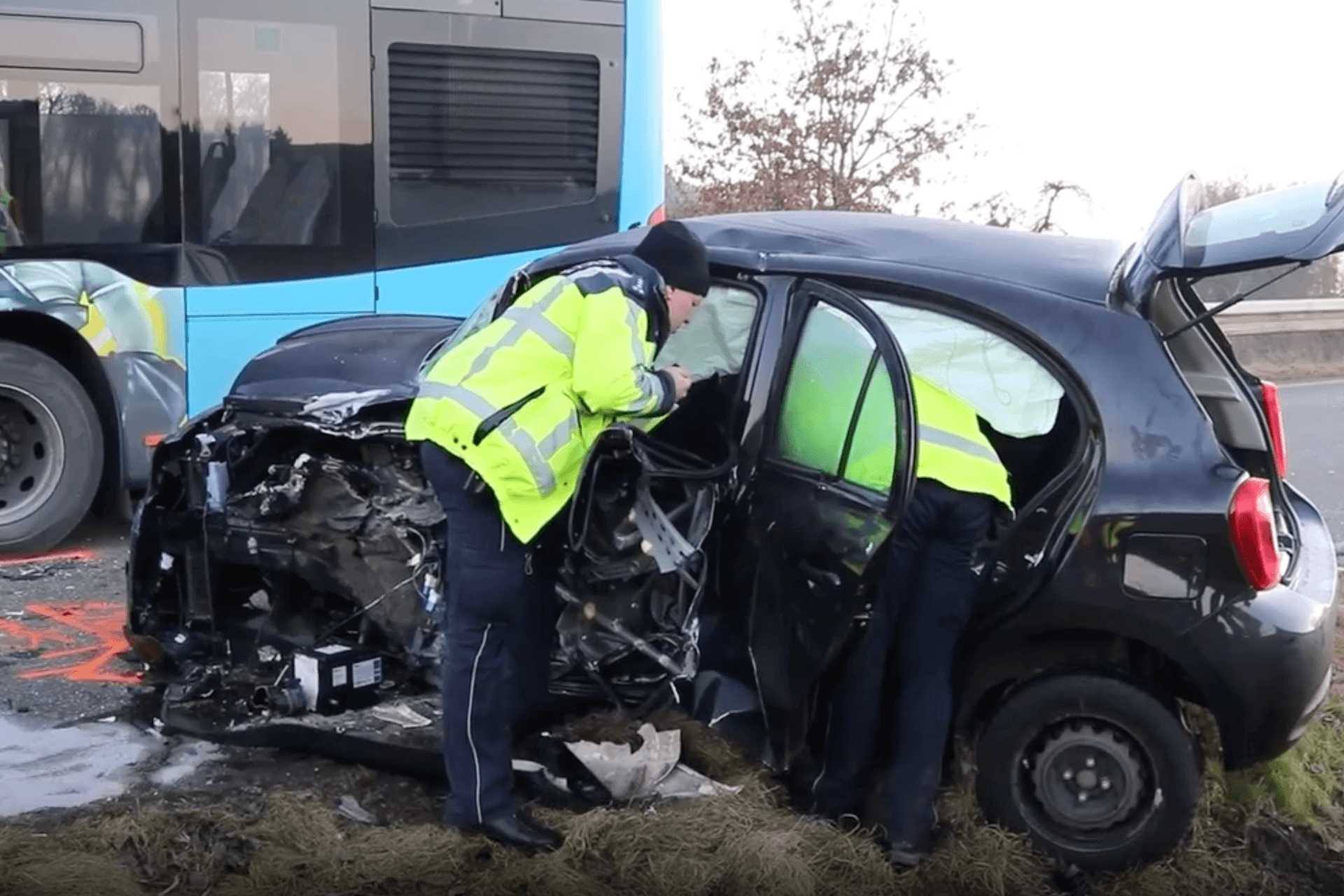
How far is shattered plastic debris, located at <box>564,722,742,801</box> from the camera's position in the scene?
4.00 m

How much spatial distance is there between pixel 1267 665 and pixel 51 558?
5857mm

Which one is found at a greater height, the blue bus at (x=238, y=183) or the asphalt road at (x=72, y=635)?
the blue bus at (x=238, y=183)

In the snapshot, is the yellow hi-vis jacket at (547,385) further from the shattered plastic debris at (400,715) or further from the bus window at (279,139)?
the bus window at (279,139)

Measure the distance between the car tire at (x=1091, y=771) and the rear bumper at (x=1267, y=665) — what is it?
0.13 m

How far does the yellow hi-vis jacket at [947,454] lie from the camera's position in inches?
141

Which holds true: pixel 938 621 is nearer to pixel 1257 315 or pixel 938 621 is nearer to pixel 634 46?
pixel 634 46

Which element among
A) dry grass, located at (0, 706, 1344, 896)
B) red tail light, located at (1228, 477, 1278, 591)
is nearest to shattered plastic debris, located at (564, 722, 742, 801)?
dry grass, located at (0, 706, 1344, 896)

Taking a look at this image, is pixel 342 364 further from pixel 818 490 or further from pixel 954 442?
pixel 954 442

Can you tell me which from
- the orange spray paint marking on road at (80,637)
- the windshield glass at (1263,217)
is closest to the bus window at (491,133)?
the orange spray paint marking on road at (80,637)

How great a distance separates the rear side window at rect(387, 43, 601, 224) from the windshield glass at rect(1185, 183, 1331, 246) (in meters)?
5.07

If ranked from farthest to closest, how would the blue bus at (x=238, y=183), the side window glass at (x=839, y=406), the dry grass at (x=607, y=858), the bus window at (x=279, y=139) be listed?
1. the bus window at (x=279, y=139)
2. the blue bus at (x=238, y=183)
3. the side window glass at (x=839, y=406)
4. the dry grass at (x=607, y=858)

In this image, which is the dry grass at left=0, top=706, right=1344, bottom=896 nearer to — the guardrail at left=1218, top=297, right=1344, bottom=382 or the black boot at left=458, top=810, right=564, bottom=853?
the black boot at left=458, top=810, right=564, bottom=853

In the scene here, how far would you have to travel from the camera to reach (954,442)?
11.9 ft

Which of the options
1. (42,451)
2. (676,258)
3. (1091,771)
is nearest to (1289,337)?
(42,451)
